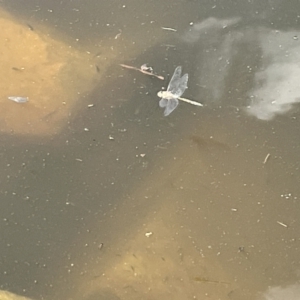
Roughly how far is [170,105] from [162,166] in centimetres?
19

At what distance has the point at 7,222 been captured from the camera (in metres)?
1.31

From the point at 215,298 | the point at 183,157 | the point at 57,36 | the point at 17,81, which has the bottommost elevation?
the point at 215,298

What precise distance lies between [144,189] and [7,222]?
0.42m

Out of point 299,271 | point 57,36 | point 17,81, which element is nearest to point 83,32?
point 57,36

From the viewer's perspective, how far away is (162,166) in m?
1.32

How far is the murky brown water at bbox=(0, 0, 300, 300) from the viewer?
128 centimetres

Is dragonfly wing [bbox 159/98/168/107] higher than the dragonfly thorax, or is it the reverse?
the dragonfly thorax

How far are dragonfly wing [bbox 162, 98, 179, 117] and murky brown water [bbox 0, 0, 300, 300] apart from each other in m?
0.02

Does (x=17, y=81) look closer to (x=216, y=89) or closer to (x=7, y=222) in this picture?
(x=7, y=222)

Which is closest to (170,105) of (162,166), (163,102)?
(163,102)

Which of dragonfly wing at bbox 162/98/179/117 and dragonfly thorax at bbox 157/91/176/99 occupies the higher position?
dragonfly thorax at bbox 157/91/176/99

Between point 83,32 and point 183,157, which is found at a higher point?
point 83,32

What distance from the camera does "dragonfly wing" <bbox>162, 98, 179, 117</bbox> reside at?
1331 millimetres

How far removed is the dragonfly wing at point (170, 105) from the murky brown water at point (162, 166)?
19mm
